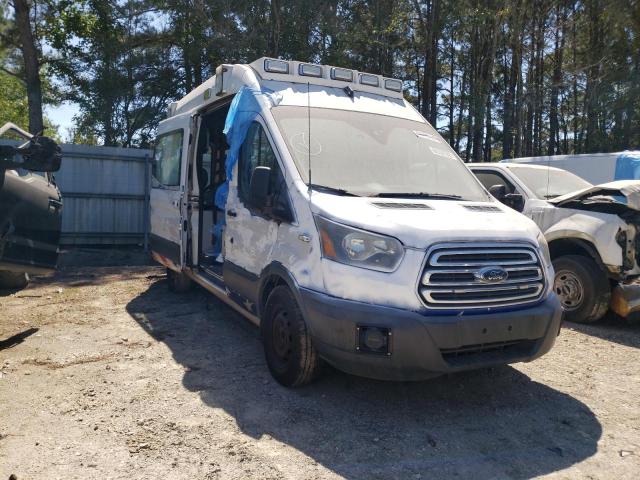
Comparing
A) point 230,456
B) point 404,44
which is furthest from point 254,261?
point 404,44

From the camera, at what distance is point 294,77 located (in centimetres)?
496

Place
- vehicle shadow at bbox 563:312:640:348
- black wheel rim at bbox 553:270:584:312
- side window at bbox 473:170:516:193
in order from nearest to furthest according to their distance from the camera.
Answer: vehicle shadow at bbox 563:312:640:348 < black wheel rim at bbox 553:270:584:312 < side window at bbox 473:170:516:193

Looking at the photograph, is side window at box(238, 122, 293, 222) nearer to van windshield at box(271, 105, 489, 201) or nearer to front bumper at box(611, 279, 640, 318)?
van windshield at box(271, 105, 489, 201)

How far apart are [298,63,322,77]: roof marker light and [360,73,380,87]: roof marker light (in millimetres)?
471

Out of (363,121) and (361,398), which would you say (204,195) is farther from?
(361,398)

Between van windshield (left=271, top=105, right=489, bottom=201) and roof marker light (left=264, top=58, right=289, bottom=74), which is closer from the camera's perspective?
van windshield (left=271, top=105, right=489, bottom=201)

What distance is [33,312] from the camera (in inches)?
260

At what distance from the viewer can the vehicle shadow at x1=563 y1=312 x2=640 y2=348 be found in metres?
5.83

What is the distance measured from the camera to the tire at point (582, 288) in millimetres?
6113

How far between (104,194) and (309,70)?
8.50 metres

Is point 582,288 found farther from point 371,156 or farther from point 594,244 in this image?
point 371,156

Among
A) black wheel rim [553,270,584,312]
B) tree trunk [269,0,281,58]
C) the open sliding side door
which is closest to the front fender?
black wheel rim [553,270,584,312]

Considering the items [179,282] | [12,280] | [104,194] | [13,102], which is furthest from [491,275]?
[13,102]

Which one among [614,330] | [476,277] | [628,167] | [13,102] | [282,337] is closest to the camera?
[476,277]
